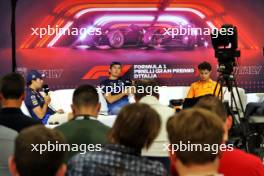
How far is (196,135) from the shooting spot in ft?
5.00

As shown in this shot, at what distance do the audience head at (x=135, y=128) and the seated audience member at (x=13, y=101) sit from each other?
853 millimetres

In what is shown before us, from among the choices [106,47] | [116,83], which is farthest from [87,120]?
[106,47]

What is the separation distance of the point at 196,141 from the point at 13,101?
1.37m

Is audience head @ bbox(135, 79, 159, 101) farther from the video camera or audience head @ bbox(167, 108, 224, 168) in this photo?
audience head @ bbox(167, 108, 224, 168)

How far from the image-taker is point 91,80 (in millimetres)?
7512

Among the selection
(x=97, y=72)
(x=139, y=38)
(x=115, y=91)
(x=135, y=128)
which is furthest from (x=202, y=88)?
(x=135, y=128)

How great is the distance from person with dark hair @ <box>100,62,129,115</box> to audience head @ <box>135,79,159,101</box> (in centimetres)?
240

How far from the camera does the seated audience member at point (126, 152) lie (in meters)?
1.70

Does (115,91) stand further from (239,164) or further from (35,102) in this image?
(239,164)

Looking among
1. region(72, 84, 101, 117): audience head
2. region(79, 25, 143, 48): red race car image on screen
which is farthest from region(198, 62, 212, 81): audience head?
region(72, 84, 101, 117): audience head

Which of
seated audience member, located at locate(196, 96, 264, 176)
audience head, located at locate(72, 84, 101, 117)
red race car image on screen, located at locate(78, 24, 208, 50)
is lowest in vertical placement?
seated audience member, located at locate(196, 96, 264, 176)

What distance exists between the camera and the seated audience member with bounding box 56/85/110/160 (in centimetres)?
237

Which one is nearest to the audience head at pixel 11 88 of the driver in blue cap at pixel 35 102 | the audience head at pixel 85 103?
the audience head at pixel 85 103

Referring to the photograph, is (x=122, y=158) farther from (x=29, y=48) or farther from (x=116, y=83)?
(x=29, y=48)
